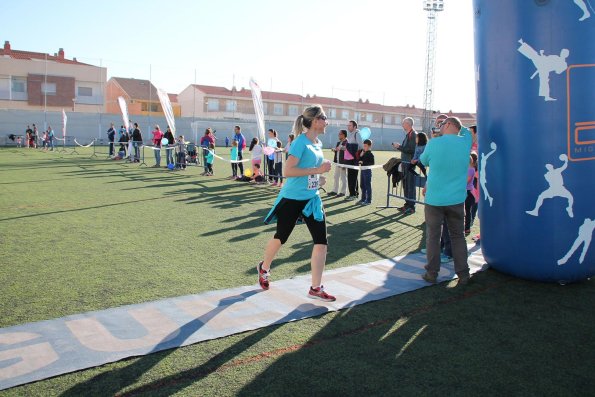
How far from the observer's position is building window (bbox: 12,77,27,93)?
4656cm

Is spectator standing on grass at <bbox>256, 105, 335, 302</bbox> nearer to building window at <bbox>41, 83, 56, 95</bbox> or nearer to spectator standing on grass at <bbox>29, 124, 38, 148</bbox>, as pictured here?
spectator standing on grass at <bbox>29, 124, 38, 148</bbox>

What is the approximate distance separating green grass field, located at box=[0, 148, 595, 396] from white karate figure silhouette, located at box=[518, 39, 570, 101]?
226 centimetres

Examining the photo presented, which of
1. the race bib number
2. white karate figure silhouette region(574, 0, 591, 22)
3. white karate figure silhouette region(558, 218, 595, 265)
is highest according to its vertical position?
white karate figure silhouette region(574, 0, 591, 22)

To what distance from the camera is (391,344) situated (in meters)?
3.99

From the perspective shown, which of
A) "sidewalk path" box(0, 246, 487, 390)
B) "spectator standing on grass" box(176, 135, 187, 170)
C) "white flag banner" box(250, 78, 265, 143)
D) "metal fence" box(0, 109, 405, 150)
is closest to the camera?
"sidewalk path" box(0, 246, 487, 390)

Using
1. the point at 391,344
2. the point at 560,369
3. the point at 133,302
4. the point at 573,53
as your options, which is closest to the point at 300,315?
the point at 391,344

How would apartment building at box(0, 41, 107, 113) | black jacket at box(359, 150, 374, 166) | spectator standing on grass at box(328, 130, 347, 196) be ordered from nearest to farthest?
1. black jacket at box(359, 150, 374, 166)
2. spectator standing on grass at box(328, 130, 347, 196)
3. apartment building at box(0, 41, 107, 113)

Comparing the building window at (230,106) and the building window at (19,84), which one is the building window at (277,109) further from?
the building window at (19,84)

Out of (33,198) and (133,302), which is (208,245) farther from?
(33,198)

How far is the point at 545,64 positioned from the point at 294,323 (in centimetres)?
386

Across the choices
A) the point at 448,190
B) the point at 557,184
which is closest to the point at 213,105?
the point at 448,190

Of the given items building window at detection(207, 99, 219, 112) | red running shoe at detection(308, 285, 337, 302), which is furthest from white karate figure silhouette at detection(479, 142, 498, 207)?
building window at detection(207, 99, 219, 112)

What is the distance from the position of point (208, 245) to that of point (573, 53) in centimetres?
530

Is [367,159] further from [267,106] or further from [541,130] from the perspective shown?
[267,106]
